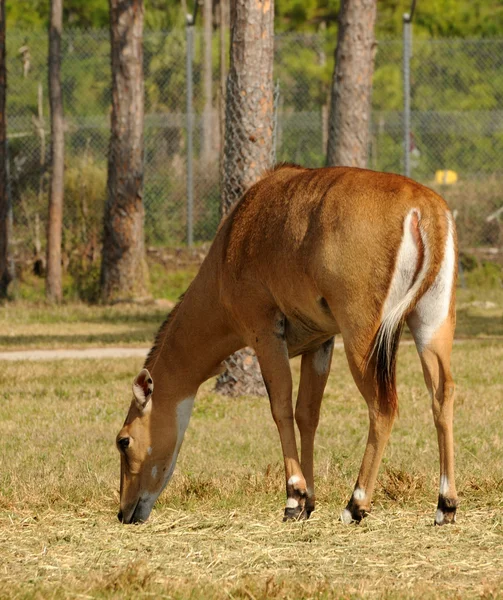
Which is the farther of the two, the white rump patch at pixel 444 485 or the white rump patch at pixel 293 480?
the white rump patch at pixel 293 480

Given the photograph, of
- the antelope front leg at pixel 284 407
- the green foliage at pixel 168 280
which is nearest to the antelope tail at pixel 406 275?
the antelope front leg at pixel 284 407

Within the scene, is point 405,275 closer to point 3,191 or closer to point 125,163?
point 125,163

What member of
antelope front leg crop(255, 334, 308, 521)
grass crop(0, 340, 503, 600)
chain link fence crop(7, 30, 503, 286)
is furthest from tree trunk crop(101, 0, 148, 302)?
antelope front leg crop(255, 334, 308, 521)

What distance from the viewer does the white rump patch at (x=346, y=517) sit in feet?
20.5

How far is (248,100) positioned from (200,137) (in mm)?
13784

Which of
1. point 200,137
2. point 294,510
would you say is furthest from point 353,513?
point 200,137

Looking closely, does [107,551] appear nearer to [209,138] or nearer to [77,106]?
[209,138]

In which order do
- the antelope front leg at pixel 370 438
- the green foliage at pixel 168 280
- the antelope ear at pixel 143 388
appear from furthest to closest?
1. the green foliage at pixel 168 280
2. the antelope ear at pixel 143 388
3. the antelope front leg at pixel 370 438

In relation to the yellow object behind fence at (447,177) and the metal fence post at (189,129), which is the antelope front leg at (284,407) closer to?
the metal fence post at (189,129)

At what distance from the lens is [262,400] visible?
10.8 m

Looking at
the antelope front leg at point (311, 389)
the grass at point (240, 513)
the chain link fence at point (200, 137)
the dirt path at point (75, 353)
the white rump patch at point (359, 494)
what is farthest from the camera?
the chain link fence at point (200, 137)

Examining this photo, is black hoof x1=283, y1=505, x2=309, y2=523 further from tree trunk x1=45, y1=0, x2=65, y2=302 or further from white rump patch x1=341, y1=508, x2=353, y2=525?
tree trunk x1=45, y1=0, x2=65, y2=302

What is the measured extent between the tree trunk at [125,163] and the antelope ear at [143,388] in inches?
518

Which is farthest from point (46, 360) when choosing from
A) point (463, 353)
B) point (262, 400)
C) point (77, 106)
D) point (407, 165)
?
point (77, 106)
